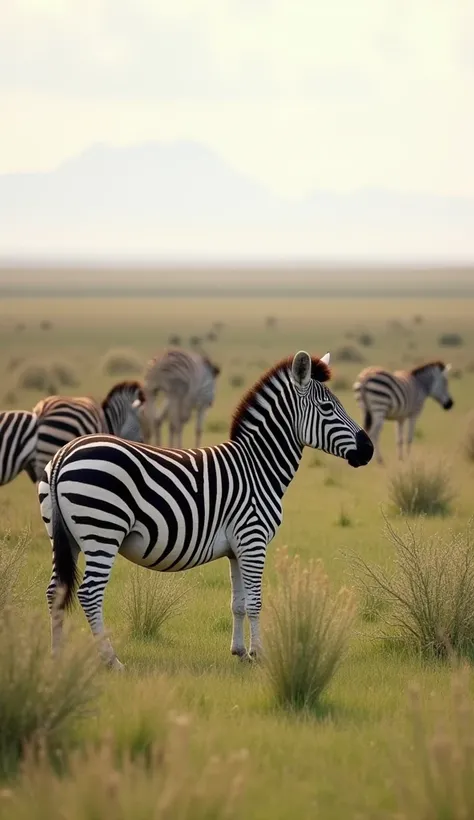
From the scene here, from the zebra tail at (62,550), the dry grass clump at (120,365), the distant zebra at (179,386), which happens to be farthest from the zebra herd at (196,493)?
the dry grass clump at (120,365)

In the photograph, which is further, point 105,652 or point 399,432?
point 399,432

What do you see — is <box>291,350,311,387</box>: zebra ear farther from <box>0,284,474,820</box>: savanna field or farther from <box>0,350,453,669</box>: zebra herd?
<box>0,284,474,820</box>: savanna field

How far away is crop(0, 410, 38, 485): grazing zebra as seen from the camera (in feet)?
42.5

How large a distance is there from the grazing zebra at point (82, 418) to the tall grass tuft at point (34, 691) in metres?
7.22

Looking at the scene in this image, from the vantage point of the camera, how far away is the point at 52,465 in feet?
24.9

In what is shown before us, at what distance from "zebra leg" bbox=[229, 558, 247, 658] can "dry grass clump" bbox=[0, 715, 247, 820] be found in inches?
128

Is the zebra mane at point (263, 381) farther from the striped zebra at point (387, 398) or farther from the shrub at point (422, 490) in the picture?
the striped zebra at point (387, 398)

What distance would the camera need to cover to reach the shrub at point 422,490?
1527 centimetres

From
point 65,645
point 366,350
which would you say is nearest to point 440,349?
point 366,350

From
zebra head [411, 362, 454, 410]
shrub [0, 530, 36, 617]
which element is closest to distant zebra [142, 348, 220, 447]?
zebra head [411, 362, 454, 410]

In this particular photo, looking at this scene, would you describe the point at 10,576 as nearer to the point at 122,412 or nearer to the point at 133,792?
the point at 133,792

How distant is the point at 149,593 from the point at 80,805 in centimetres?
451

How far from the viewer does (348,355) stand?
144ft

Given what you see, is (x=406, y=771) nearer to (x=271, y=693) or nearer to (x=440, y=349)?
(x=271, y=693)
